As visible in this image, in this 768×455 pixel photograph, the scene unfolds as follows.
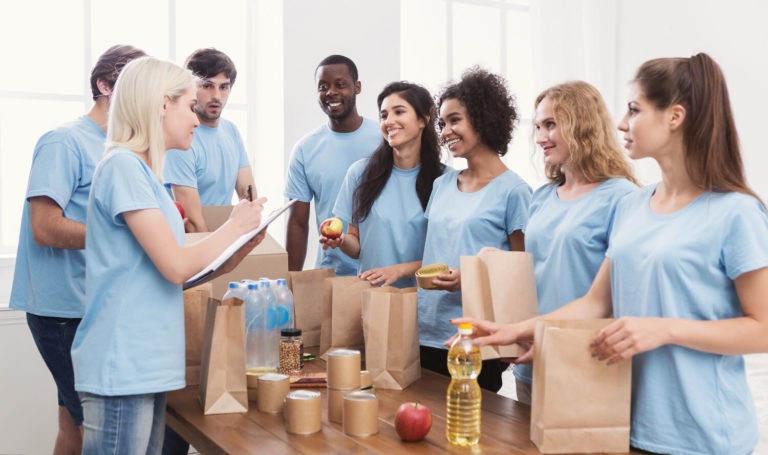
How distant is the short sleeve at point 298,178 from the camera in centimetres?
321

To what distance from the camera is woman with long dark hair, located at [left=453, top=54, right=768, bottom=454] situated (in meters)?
1.30

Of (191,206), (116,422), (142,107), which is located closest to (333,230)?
(191,206)

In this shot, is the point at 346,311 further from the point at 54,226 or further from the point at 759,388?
the point at 759,388

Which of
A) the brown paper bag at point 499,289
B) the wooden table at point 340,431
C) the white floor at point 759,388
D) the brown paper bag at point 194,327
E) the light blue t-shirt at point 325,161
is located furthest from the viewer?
the white floor at point 759,388

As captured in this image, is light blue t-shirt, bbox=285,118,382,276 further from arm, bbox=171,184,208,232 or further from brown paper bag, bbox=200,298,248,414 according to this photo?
brown paper bag, bbox=200,298,248,414

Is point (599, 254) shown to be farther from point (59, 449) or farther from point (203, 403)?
point (59, 449)

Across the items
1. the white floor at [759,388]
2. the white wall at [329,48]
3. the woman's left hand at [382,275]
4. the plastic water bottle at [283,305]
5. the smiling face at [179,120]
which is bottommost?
the white floor at [759,388]

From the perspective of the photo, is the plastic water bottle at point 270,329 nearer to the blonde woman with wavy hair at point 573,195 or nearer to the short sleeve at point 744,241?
the blonde woman with wavy hair at point 573,195

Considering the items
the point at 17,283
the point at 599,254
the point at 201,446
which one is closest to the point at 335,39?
the point at 17,283

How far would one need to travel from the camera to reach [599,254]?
1869 mm

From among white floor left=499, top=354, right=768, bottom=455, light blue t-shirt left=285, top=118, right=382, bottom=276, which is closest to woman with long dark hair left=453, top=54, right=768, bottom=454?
light blue t-shirt left=285, top=118, right=382, bottom=276

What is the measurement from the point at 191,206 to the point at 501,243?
119 centimetres

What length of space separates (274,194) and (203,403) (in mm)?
2576

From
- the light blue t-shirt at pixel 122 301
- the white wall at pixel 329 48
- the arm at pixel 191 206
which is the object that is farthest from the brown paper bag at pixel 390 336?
the white wall at pixel 329 48
